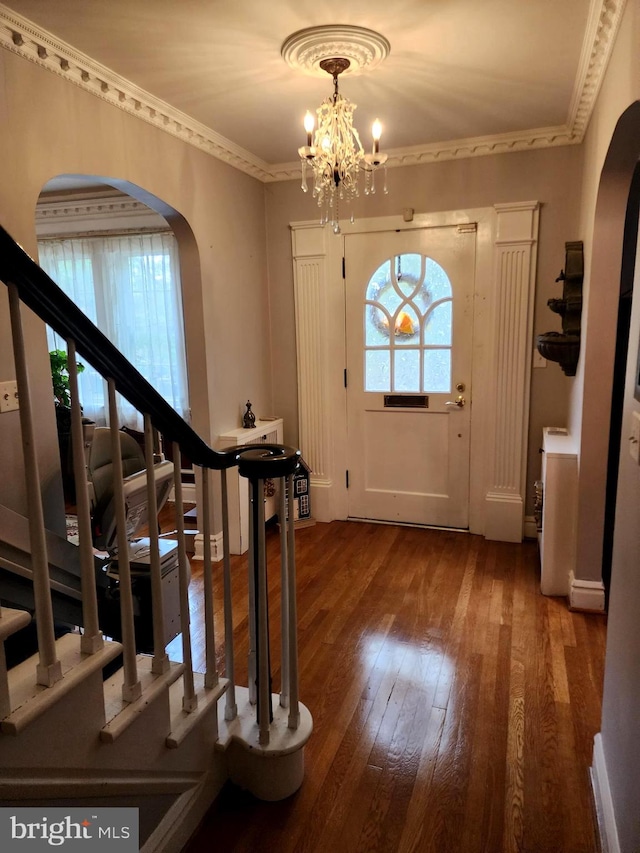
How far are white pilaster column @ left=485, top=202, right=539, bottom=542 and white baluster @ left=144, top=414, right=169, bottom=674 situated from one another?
9.06 ft

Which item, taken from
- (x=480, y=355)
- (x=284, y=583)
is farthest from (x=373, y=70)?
(x=284, y=583)

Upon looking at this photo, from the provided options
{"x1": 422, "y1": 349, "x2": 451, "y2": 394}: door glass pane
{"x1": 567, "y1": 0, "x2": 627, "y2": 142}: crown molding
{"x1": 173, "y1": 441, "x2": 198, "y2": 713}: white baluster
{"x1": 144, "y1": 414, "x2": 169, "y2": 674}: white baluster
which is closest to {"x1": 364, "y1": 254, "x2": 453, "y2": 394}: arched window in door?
{"x1": 422, "y1": 349, "x2": 451, "y2": 394}: door glass pane

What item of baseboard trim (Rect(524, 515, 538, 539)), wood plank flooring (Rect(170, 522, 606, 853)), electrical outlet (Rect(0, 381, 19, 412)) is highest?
electrical outlet (Rect(0, 381, 19, 412))

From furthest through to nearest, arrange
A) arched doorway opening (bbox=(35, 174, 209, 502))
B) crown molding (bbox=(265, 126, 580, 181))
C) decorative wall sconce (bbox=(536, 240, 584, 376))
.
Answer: arched doorway opening (bbox=(35, 174, 209, 502)), crown molding (bbox=(265, 126, 580, 181)), decorative wall sconce (bbox=(536, 240, 584, 376))

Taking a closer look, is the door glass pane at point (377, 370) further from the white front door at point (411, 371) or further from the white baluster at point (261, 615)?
the white baluster at point (261, 615)

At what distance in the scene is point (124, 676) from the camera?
1.31 metres

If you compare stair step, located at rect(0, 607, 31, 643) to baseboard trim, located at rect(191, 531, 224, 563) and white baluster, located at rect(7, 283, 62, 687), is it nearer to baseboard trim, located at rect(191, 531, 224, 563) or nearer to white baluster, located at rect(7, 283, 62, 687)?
white baluster, located at rect(7, 283, 62, 687)

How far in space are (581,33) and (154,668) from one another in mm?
2685

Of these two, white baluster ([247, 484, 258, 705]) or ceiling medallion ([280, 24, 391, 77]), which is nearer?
white baluster ([247, 484, 258, 705])

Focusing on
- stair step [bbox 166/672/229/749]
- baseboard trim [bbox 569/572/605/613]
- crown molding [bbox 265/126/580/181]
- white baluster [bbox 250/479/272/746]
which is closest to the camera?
stair step [bbox 166/672/229/749]

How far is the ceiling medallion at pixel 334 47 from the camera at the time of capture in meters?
2.11

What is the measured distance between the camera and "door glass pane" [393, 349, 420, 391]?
3.84 m

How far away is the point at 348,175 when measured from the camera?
2.45 meters

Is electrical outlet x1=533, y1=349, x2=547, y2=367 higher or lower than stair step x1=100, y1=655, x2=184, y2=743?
higher
